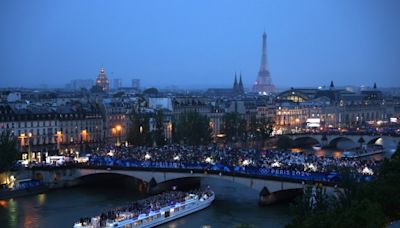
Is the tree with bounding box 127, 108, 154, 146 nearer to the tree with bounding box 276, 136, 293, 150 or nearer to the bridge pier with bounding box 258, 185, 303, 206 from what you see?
the tree with bounding box 276, 136, 293, 150

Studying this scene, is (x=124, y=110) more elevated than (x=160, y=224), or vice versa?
(x=124, y=110)

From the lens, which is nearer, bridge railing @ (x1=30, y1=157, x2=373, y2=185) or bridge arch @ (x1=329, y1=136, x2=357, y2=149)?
bridge railing @ (x1=30, y1=157, x2=373, y2=185)

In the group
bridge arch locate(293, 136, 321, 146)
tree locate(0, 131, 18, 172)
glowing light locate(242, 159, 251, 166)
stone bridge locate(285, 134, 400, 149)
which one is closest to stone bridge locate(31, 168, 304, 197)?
glowing light locate(242, 159, 251, 166)

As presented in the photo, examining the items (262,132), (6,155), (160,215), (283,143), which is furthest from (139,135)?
(160,215)

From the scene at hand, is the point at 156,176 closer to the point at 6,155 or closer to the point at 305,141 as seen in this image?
the point at 6,155

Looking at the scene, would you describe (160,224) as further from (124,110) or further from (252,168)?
(124,110)

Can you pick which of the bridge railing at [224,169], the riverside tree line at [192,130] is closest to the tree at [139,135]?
the riverside tree line at [192,130]

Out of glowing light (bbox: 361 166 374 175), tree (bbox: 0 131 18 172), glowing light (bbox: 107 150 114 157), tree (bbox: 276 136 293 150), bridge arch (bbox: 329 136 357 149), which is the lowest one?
bridge arch (bbox: 329 136 357 149)

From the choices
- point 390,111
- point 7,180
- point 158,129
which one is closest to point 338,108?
point 390,111
